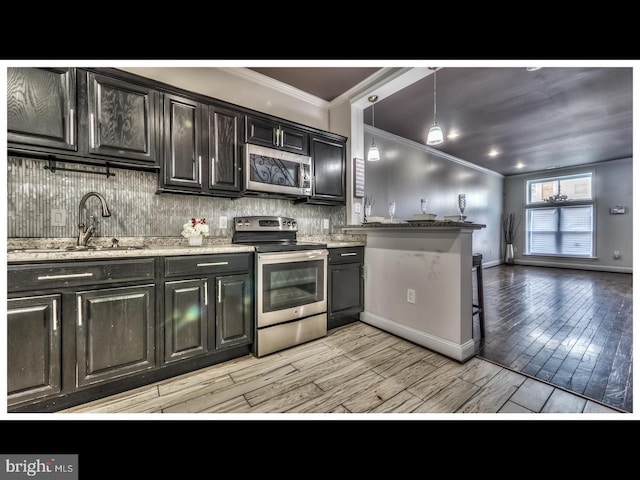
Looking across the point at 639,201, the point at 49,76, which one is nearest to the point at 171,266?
the point at 49,76

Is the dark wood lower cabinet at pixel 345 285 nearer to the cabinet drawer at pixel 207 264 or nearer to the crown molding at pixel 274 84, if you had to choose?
the cabinet drawer at pixel 207 264

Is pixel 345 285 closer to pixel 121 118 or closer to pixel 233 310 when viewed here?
pixel 233 310

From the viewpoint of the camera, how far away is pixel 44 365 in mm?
1344

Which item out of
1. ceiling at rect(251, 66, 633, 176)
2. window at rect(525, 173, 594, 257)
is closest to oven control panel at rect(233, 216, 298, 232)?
ceiling at rect(251, 66, 633, 176)

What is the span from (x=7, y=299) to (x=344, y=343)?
211cm

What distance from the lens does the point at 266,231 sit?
2.62m

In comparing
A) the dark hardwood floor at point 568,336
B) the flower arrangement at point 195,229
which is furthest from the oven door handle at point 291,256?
the dark hardwood floor at point 568,336

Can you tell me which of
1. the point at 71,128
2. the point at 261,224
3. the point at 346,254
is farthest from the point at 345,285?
the point at 71,128

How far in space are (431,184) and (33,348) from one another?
589cm

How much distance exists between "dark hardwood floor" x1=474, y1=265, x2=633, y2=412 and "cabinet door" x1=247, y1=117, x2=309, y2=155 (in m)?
2.48

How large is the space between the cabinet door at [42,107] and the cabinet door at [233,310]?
1296mm

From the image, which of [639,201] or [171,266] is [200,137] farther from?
[639,201]

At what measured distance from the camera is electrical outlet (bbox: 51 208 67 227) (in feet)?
5.78

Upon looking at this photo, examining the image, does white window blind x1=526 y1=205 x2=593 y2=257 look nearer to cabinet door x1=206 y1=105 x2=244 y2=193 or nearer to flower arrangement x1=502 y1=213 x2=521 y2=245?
flower arrangement x1=502 y1=213 x2=521 y2=245
